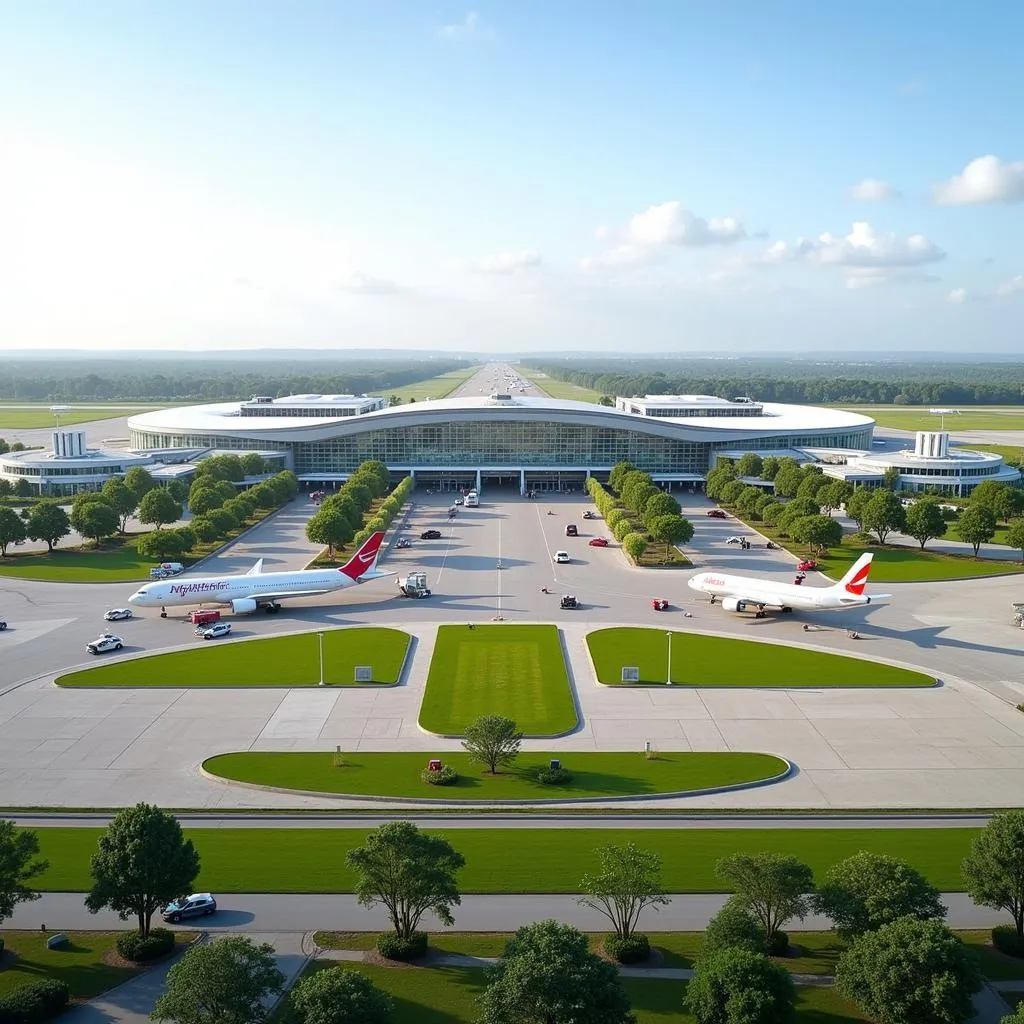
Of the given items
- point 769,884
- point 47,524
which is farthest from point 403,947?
point 47,524

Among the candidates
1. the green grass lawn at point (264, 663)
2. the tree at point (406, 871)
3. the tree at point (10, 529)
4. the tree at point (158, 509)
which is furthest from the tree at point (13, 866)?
the tree at point (158, 509)

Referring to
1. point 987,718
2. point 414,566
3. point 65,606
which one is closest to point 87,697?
point 65,606

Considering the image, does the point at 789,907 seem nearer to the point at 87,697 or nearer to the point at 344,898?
the point at 344,898

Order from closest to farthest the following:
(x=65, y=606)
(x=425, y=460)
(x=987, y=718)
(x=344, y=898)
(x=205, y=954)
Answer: (x=205, y=954) < (x=344, y=898) < (x=987, y=718) < (x=65, y=606) < (x=425, y=460)

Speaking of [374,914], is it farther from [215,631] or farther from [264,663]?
[215,631]

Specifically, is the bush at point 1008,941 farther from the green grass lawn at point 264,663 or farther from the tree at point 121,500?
the tree at point 121,500

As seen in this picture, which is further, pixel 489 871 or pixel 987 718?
pixel 987 718
